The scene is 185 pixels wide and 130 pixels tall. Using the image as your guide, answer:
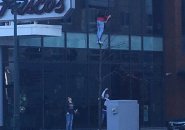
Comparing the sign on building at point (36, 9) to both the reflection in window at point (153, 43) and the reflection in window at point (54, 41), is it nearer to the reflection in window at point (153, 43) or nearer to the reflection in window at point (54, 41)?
the reflection in window at point (54, 41)

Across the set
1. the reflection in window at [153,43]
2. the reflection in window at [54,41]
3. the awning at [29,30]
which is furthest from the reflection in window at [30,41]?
the reflection in window at [153,43]

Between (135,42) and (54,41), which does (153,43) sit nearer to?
(135,42)

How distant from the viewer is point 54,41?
37.5m

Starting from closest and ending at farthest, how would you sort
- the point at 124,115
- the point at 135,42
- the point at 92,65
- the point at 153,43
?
the point at 124,115 → the point at 92,65 → the point at 135,42 → the point at 153,43

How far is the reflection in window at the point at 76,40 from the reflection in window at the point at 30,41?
1884 millimetres

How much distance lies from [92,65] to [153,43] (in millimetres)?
5020

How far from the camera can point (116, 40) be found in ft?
132

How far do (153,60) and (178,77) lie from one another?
1.85m

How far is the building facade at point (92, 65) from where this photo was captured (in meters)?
36.4

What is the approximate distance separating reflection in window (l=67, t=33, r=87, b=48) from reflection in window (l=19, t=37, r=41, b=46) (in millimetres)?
1884

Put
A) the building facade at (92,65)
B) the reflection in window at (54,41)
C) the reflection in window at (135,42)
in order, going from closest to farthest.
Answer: the building facade at (92,65), the reflection in window at (54,41), the reflection in window at (135,42)

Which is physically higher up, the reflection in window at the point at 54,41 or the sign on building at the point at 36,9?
the sign on building at the point at 36,9

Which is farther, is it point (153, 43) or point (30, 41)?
point (153, 43)

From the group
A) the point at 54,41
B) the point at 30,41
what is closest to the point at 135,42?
the point at 54,41
